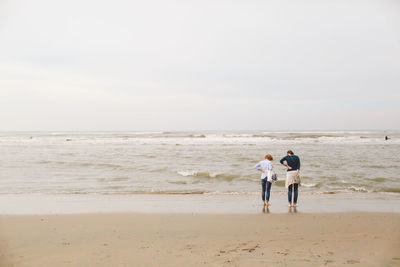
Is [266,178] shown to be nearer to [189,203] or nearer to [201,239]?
[189,203]

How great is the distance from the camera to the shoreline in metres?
9.40

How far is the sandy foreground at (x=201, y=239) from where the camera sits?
5.27 metres

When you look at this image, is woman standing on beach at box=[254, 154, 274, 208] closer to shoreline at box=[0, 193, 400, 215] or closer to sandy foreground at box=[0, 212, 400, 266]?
shoreline at box=[0, 193, 400, 215]

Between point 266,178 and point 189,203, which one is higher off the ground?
point 266,178

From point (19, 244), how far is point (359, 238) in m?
7.24

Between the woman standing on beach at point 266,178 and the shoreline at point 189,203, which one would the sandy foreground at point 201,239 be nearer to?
the shoreline at point 189,203

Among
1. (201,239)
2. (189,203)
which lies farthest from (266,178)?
(201,239)

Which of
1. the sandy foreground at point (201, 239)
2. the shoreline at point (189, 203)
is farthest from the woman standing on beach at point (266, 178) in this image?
the sandy foreground at point (201, 239)

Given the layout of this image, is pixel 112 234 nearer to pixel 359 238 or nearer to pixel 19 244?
pixel 19 244

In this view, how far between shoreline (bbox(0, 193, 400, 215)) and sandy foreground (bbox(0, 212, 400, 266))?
66cm

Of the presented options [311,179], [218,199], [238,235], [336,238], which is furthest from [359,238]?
[311,179]

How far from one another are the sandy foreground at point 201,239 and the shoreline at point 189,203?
66 cm

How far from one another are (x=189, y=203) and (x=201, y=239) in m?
4.03

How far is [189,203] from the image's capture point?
10.6 metres
